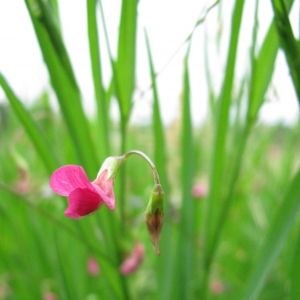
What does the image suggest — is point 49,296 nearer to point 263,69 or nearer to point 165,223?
point 165,223

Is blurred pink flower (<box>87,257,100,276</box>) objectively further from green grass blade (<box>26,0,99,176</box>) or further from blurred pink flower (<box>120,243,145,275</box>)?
green grass blade (<box>26,0,99,176</box>)

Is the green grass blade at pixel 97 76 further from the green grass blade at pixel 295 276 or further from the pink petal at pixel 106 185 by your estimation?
the green grass blade at pixel 295 276

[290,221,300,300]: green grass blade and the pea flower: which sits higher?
the pea flower

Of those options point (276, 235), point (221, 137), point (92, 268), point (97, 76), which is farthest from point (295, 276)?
point (92, 268)

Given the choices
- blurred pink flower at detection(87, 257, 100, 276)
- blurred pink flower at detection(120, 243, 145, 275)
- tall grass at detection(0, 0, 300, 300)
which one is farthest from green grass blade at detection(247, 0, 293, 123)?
blurred pink flower at detection(87, 257, 100, 276)

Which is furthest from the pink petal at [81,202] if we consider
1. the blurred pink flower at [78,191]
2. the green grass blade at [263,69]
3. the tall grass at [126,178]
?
the green grass blade at [263,69]

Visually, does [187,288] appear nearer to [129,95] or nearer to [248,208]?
[129,95]

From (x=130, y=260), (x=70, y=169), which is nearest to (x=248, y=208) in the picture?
(x=130, y=260)
